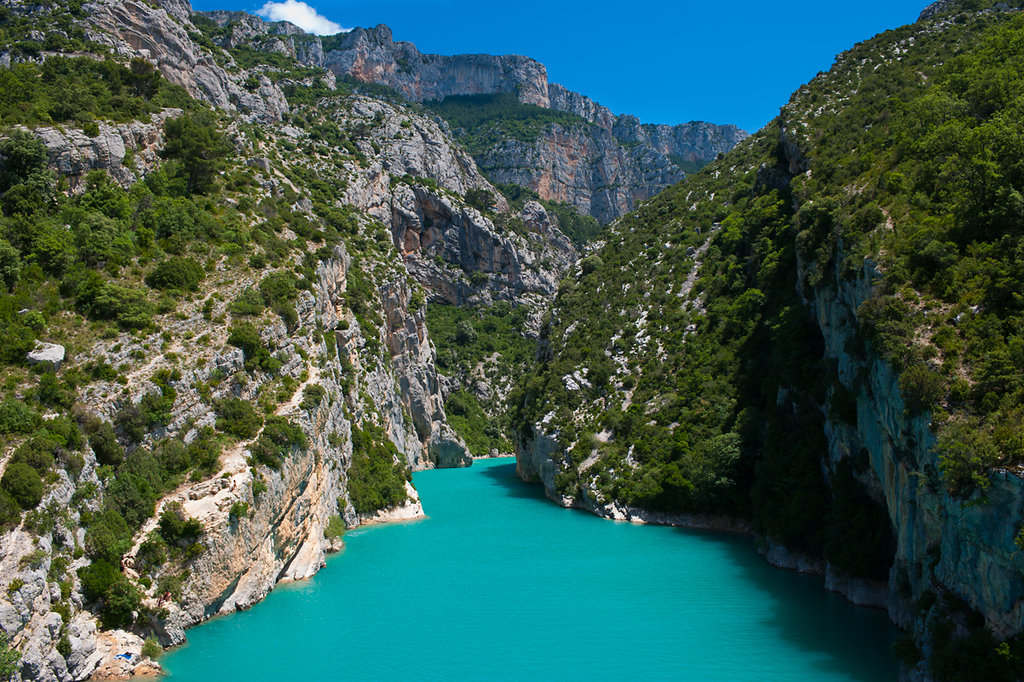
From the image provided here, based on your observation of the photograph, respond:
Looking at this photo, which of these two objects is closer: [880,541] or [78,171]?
[880,541]

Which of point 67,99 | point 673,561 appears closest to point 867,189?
point 673,561

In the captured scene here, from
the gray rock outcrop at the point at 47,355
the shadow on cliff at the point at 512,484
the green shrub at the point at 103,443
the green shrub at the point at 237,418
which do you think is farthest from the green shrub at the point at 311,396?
the shadow on cliff at the point at 512,484

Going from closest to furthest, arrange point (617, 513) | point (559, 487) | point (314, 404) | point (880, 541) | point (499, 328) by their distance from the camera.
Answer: point (880, 541) < point (314, 404) < point (617, 513) < point (559, 487) < point (499, 328)

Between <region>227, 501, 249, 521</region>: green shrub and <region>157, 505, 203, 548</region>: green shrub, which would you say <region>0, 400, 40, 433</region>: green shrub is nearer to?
<region>157, 505, 203, 548</region>: green shrub

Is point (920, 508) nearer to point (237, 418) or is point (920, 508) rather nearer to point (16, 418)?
point (237, 418)

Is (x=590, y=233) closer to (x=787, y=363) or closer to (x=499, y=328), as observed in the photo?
(x=499, y=328)

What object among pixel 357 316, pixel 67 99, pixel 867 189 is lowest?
pixel 357 316
